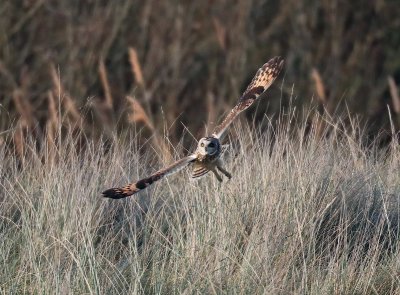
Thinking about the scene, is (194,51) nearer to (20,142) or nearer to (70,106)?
(70,106)

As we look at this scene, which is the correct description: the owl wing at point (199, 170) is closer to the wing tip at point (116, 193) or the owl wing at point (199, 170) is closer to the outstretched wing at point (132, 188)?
the outstretched wing at point (132, 188)

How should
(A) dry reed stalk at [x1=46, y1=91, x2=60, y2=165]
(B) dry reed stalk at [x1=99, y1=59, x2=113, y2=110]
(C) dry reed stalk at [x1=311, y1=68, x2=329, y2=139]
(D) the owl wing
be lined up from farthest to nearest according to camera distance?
(B) dry reed stalk at [x1=99, y1=59, x2=113, y2=110] → (C) dry reed stalk at [x1=311, y1=68, x2=329, y2=139] → (A) dry reed stalk at [x1=46, y1=91, x2=60, y2=165] → (D) the owl wing

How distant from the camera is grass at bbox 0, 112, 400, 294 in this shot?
3.63 meters

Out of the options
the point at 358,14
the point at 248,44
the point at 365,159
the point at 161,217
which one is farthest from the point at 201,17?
→ the point at 161,217

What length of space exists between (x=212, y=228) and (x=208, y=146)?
50cm

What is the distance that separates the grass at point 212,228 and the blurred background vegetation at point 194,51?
436 centimetres

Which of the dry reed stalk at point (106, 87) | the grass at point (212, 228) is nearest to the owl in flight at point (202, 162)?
the grass at point (212, 228)

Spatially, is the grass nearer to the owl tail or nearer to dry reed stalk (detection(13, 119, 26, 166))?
dry reed stalk (detection(13, 119, 26, 166))

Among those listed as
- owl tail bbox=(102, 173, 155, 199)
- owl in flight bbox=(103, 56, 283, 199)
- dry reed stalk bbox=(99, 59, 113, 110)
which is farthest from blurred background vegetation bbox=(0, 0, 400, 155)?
owl tail bbox=(102, 173, 155, 199)

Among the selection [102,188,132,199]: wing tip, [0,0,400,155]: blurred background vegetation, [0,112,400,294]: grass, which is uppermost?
[0,0,400,155]: blurred background vegetation

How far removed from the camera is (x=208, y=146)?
3.49 meters

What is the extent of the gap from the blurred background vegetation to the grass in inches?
172

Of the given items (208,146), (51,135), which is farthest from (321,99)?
(208,146)

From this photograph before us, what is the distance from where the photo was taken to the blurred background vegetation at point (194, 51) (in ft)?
30.3
